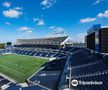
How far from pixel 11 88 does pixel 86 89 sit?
30.3ft

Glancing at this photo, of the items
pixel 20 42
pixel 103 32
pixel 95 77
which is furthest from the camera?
pixel 20 42

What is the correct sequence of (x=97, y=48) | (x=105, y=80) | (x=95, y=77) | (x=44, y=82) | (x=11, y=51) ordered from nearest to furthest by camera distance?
(x=105, y=80)
(x=95, y=77)
(x=44, y=82)
(x=97, y=48)
(x=11, y=51)

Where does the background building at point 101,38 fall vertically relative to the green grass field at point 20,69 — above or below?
above

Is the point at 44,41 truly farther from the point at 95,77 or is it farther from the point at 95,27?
the point at 95,77

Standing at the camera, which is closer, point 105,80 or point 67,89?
point 67,89

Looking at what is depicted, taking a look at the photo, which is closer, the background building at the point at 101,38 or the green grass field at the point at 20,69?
the green grass field at the point at 20,69

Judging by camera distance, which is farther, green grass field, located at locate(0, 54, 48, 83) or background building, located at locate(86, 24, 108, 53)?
background building, located at locate(86, 24, 108, 53)

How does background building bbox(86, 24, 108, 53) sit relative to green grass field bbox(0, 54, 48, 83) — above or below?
above

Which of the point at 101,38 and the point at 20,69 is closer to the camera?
the point at 20,69

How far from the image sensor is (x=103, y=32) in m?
53.0

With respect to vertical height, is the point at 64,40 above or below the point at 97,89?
above

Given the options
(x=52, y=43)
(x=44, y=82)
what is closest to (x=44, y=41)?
(x=52, y=43)

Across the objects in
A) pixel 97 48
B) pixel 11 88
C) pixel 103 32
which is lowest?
pixel 11 88

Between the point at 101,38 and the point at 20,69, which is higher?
the point at 101,38
